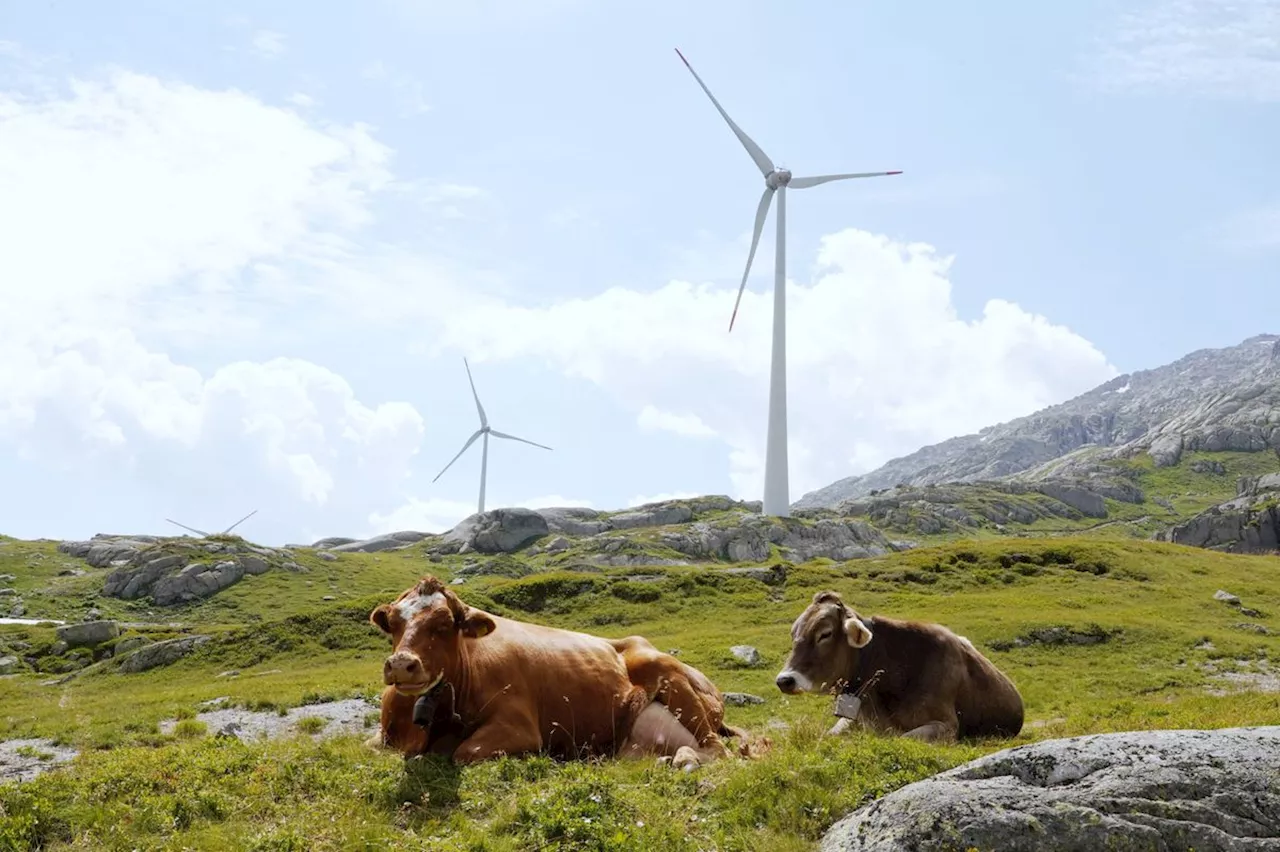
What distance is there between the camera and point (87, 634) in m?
50.3

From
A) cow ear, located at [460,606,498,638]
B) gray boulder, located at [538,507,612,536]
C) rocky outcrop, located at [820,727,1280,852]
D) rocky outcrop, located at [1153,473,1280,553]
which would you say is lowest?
rocky outcrop, located at [820,727,1280,852]

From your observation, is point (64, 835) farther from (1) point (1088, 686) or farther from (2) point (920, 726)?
(1) point (1088, 686)

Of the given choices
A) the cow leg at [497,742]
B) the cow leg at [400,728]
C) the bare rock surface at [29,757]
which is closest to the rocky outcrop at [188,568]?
the bare rock surface at [29,757]

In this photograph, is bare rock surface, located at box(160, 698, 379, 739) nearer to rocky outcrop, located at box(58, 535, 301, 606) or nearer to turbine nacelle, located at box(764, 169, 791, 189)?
rocky outcrop, located at box(58, 535, 301, 606)

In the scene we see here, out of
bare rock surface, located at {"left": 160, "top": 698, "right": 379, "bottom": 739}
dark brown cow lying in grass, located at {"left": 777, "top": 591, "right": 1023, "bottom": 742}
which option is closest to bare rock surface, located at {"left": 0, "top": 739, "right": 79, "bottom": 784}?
bare rock surface, located at {"left": 160, "top": 698, "right": 379, "bottom": 739}

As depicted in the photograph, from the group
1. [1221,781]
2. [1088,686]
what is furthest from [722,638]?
[1221,781]

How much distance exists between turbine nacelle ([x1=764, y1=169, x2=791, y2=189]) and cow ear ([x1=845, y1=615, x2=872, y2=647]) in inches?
3085

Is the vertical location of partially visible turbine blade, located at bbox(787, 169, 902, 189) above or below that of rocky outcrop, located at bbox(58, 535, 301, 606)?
above

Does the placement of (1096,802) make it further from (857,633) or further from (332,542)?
(332,542)

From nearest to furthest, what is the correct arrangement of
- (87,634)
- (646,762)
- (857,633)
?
(646,762), (857,633), (87,634)

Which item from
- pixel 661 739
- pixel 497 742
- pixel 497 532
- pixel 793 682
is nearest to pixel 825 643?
pixel 793 682

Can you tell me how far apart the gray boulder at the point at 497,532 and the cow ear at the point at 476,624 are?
12394cm

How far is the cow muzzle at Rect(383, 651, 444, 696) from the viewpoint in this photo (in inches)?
348

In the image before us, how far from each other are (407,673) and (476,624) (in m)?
1.35
